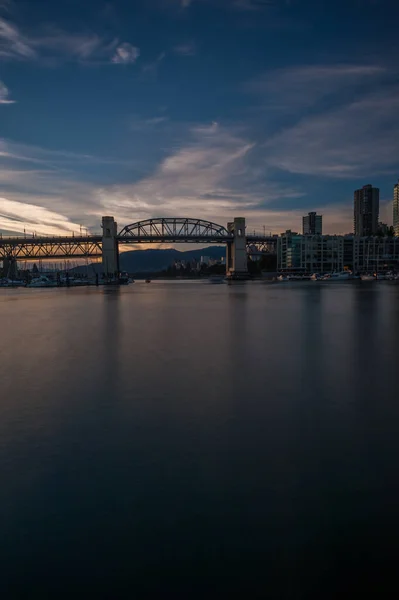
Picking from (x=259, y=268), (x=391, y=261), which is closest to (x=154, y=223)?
(x=259, y=268)

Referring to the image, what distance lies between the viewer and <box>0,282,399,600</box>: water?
3514 millimetres

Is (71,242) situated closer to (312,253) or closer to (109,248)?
(109,248)

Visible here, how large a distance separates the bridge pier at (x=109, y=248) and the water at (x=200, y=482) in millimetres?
102376

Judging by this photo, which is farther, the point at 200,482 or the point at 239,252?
the point at 239,252

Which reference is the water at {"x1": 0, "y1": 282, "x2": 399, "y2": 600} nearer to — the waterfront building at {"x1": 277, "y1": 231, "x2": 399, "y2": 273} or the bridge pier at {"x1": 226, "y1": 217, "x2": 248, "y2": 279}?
the bridge pier at {"x1": 226, "y1": 217, "x2": 248, "y2": 279}

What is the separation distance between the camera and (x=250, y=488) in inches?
187

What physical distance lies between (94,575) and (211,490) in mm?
1570

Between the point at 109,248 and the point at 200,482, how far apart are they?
109 metres

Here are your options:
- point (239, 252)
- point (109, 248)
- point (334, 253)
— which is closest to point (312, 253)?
point (334, 253)

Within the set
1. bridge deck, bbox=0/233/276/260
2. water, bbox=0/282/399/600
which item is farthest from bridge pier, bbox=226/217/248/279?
water, bbox=0/282/399/600

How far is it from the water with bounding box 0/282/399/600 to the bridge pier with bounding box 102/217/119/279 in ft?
336

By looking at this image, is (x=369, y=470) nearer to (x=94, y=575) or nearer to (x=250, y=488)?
(x=250, y=488)

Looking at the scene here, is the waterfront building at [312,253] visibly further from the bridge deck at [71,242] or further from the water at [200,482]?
the water at [200,482]

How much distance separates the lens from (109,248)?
364 feet
